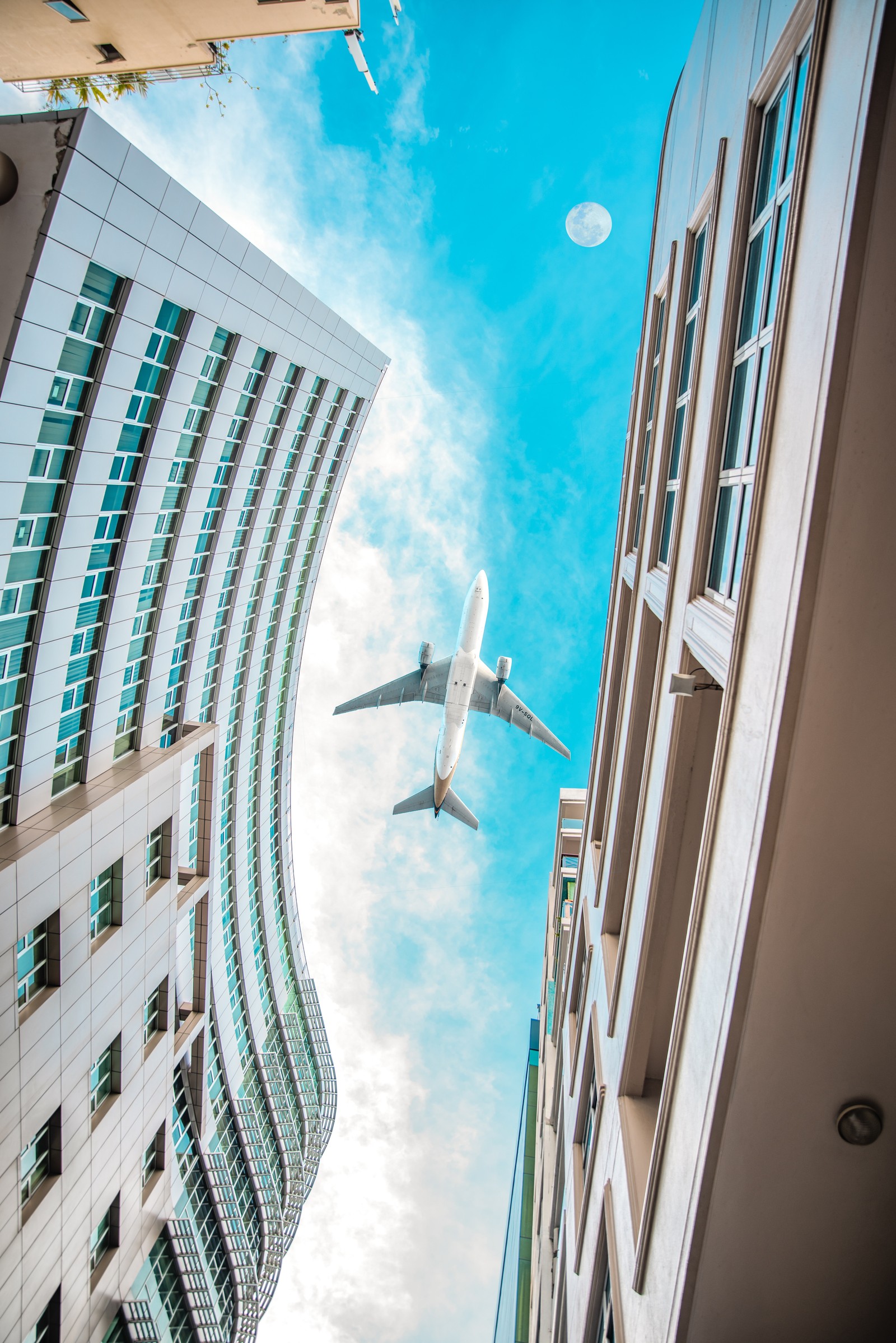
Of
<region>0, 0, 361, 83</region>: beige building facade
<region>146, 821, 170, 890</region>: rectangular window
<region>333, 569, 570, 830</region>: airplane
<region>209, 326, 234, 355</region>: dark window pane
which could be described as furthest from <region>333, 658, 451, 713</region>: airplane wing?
<region>0, 0, 361, 83</region>: beige building facade

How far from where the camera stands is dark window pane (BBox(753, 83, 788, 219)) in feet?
28.6

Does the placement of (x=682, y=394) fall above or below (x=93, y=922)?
above

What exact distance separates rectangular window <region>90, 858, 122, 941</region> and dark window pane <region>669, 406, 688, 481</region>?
74.7 ft

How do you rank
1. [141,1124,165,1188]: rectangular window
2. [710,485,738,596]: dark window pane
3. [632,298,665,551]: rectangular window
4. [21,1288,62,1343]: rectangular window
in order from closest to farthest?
[710,485,738,596]: dark window pane < [632,298,665,551]: rectangular window < [21,1288,62,1343]: rectangular window < [141,1124,165,1188]: rectangular window

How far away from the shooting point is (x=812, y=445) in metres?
5.73

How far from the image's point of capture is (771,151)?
9359mm

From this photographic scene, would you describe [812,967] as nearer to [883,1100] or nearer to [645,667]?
[883,1100]

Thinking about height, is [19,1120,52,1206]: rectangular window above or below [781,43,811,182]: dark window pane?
below

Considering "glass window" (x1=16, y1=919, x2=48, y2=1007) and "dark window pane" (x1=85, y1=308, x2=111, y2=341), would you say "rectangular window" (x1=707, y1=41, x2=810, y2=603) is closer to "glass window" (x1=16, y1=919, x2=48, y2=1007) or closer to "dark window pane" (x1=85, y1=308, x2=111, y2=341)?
"dark window pane" (x1=85, y1=308, x2=111, y2=341)

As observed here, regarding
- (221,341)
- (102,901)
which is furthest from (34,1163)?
(221,341)

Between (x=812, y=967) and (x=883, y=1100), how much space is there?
1.96 metres

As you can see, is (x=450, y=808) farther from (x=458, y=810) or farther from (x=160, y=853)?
(x=160, y=853)

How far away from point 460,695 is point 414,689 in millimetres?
5866

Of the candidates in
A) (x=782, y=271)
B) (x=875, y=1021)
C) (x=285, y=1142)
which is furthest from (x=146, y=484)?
(x=285, y=1142)
